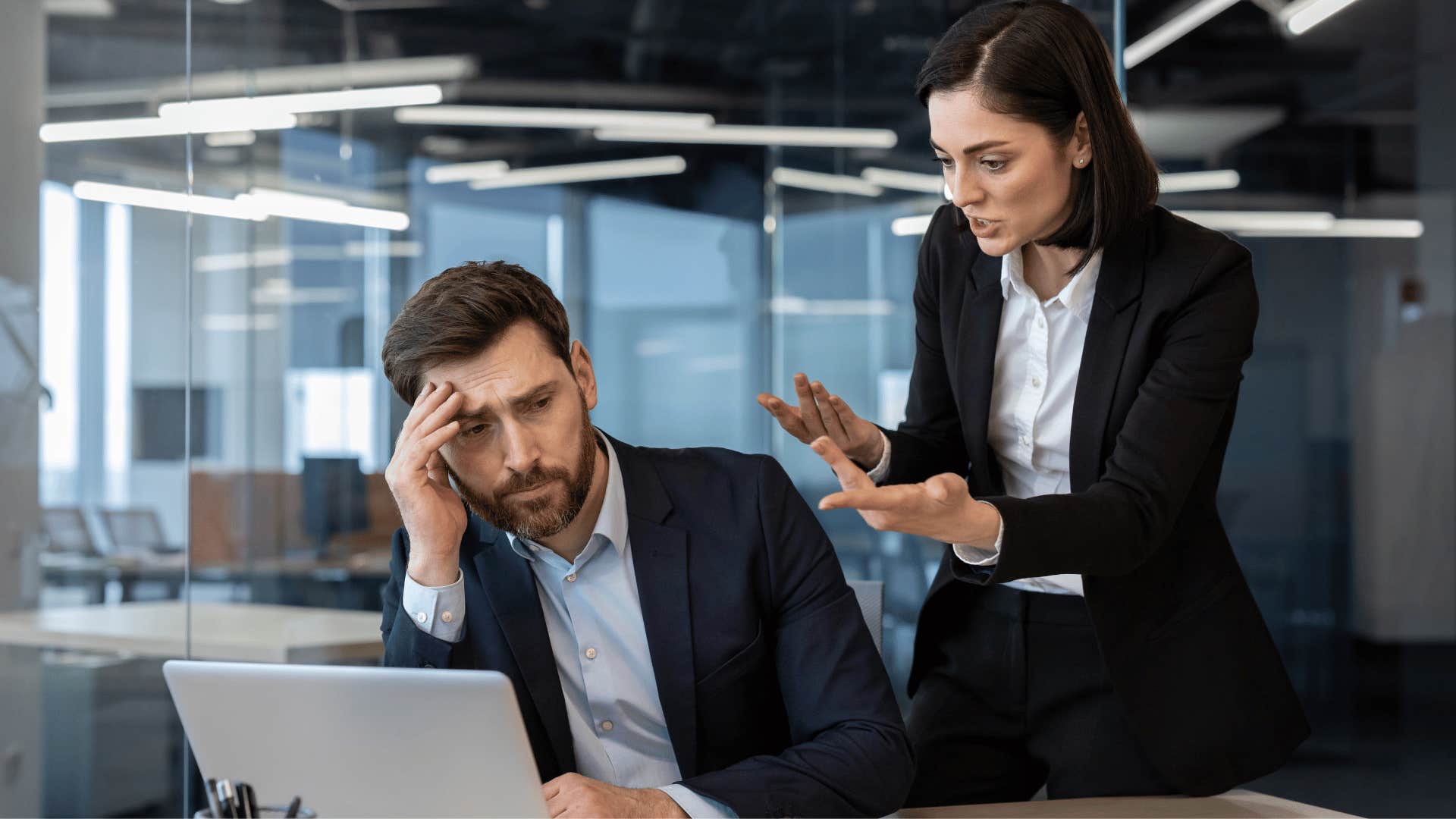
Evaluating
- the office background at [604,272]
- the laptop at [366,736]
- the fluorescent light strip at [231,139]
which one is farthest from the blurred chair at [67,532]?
the laptop at [366,736]

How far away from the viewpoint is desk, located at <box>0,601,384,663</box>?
2977 millimetres

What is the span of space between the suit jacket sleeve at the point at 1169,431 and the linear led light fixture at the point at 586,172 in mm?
3297

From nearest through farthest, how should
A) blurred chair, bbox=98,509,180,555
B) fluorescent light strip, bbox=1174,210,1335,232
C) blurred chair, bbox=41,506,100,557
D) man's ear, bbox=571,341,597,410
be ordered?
man's ear, bbox=571,341,597,410 → blurred chair, bbox=41,506,100,557 → blurred chair, bbox=98,509,180,555 → fluorescent light strip, bbox=1174,210,1335,232

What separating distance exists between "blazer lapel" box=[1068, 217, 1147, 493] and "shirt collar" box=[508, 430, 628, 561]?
2.02 ft

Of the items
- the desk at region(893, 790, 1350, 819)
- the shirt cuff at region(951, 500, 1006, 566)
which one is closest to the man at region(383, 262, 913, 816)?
the desk at region(893, 790, 1350, 819)

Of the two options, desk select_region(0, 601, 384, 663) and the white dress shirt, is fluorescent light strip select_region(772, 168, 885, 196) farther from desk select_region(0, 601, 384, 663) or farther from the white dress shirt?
the white dress shirt

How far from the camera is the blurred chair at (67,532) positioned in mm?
3285

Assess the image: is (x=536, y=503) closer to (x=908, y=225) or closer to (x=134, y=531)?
(x=134, y=531)

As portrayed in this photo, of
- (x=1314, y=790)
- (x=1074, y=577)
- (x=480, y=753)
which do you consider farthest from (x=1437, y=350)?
(x=480, y=753)

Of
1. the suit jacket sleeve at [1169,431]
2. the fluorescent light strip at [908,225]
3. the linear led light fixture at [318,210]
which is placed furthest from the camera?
the fluorescent light strip at [908,225]

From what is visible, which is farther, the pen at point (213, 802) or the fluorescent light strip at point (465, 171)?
the fluorescent light strip at point (465, 171)

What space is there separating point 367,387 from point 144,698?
1211mm

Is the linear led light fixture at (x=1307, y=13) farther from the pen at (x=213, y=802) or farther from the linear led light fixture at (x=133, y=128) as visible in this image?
the pen at (x=213, y=802)

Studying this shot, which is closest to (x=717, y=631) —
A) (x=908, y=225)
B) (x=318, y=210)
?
(x=318, y=210)
